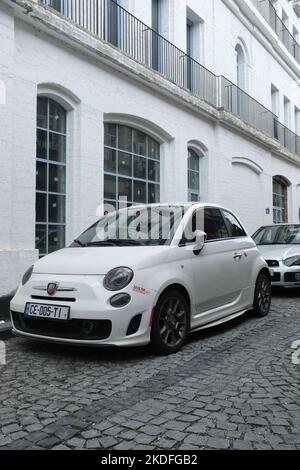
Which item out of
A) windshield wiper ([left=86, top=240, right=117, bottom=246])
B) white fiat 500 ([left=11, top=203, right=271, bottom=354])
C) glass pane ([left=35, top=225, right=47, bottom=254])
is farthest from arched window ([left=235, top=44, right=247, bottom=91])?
windshield wiper ([left=86, top=240, right=117, bottom=246])

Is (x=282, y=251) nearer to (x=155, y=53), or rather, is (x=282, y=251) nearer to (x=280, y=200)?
(x=155, y=53)

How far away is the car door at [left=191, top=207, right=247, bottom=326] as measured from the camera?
17.5 feet

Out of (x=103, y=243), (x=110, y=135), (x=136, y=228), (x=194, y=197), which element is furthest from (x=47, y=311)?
(x=194, y=197)

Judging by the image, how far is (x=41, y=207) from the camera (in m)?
8.75

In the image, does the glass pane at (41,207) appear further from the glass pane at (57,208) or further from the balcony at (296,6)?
the balcony at (296,6)

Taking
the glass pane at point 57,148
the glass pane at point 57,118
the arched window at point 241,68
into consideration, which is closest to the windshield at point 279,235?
the glass pane at point 57,148

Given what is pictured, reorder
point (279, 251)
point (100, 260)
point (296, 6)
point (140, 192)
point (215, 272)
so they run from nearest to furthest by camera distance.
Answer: point (100, 260) → point (215, 272) → point (279, 251) → point (140, 192) → point (296, 6)

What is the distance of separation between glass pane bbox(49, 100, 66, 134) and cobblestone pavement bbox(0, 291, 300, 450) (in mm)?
4975

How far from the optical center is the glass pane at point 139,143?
37.4ft

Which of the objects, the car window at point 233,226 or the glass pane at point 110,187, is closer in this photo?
the car window at point 233,226

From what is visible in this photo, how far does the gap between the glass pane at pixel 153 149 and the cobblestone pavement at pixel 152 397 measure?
750 cm

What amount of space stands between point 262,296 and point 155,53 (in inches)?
314
